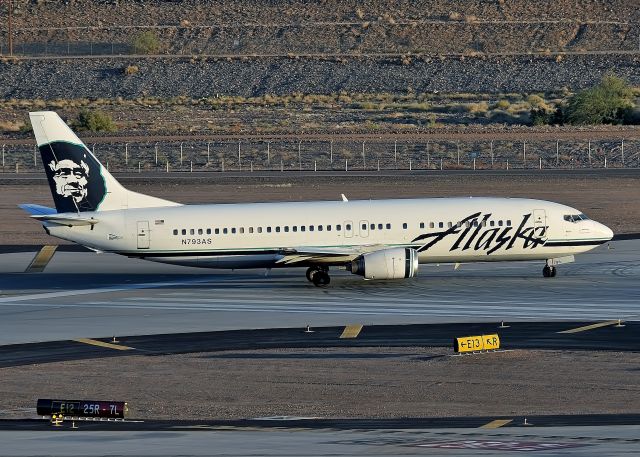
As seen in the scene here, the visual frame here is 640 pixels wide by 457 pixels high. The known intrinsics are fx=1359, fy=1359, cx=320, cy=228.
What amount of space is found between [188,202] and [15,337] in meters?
44.0

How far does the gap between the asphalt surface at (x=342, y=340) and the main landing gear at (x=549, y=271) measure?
39.8 ft

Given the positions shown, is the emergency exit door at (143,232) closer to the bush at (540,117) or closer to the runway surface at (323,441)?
the runway surface at (323,441)

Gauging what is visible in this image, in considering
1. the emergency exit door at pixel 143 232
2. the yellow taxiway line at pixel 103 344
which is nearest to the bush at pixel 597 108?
the emergency exit door at pixel 143 232

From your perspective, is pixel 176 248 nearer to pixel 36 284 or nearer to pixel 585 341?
pixel 36 284

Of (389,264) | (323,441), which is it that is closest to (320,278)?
(389,264)

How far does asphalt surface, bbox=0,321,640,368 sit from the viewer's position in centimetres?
4366

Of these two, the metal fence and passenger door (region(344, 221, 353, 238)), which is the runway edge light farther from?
the metal fence

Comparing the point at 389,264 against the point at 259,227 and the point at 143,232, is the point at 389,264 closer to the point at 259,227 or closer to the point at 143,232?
the point at 259,227

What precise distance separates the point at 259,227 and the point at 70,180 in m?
8.32

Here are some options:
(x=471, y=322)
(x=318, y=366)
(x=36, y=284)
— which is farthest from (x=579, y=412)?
(x=36, y=284)

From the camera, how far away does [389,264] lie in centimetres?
5578

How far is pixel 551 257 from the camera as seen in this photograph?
5947 centimetres

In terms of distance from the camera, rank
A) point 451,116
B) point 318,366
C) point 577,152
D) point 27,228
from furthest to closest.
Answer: point 451,116
point 577,152
point 27,228
point 318,366

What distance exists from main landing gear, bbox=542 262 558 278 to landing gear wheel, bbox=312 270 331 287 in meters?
9.67
